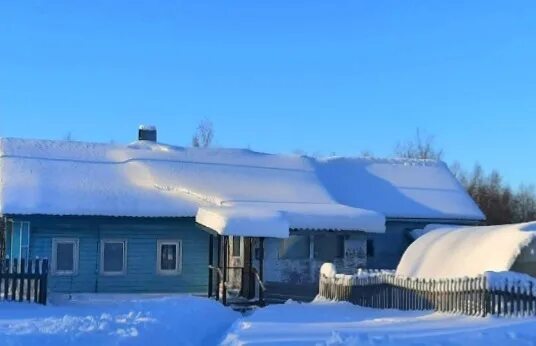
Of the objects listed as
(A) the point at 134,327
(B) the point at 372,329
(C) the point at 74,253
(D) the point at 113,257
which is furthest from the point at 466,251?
(C) the point at 74,253

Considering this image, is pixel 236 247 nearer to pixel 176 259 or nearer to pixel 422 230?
pixel 176 259

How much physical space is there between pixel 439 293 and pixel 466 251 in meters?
1.86

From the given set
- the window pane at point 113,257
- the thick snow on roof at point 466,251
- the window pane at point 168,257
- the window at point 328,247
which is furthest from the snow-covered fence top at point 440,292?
the window pane at point 113,257

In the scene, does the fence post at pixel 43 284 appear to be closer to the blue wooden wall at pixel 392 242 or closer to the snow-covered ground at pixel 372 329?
the snow-covered ground at pixel 372 329

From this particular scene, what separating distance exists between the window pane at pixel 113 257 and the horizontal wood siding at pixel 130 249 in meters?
0.25

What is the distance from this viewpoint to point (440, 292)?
699 inches

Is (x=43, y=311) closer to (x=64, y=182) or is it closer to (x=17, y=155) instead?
(x=64, y=182)

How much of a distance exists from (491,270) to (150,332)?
29.8 ft

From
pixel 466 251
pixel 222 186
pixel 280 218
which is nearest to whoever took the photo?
pixel 466 251

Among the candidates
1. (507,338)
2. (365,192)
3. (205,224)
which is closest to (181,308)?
(507,338)

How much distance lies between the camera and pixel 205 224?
76.4ft

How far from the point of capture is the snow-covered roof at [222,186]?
2419 centimetres

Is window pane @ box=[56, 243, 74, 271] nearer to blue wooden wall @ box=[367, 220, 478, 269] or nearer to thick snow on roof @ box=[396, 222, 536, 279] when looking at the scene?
thick snow on roof @ box=[396, 222, 536, 279]

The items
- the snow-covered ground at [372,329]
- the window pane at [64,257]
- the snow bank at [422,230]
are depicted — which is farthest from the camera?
the snow bank at [422,230]
